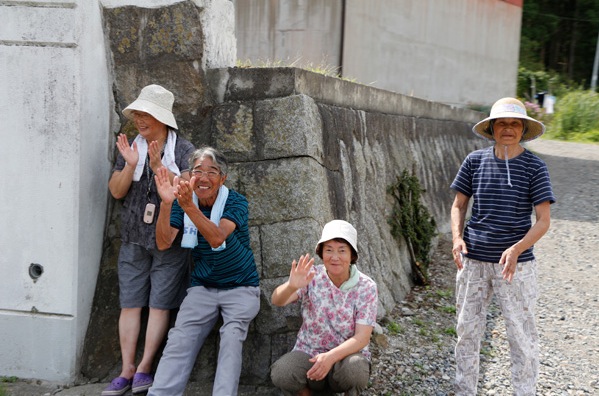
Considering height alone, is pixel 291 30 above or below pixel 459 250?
above

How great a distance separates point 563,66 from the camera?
32938mm

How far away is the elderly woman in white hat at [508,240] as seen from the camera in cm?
380

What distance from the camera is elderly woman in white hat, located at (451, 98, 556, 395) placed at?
12.5 ft

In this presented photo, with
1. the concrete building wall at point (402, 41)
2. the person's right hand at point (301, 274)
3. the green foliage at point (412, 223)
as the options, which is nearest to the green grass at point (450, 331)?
the green foliage at point (412, 223)

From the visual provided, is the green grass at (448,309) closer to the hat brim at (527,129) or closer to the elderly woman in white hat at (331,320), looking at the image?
the hat brim at (527,129)

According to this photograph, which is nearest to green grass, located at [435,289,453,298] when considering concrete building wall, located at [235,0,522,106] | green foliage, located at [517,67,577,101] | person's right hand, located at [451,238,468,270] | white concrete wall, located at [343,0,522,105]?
person's right hand, located at [451,238,468,270]

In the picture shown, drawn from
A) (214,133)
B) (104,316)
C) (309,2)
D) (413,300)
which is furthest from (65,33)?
(309,2)

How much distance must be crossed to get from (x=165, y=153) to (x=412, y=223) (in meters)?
3.15

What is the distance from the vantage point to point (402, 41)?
44.1 feet

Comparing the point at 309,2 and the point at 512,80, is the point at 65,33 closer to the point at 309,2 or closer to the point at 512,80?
the point at 309,2

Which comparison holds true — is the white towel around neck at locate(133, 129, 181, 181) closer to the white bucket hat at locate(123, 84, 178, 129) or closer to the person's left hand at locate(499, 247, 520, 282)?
the white bucket hat at locate(123, 84, 178, 129)

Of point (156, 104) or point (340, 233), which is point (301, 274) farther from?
point (156, 104)

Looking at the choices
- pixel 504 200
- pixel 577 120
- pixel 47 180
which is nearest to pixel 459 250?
pixel 504 200

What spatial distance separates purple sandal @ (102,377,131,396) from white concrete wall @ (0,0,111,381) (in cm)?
35
